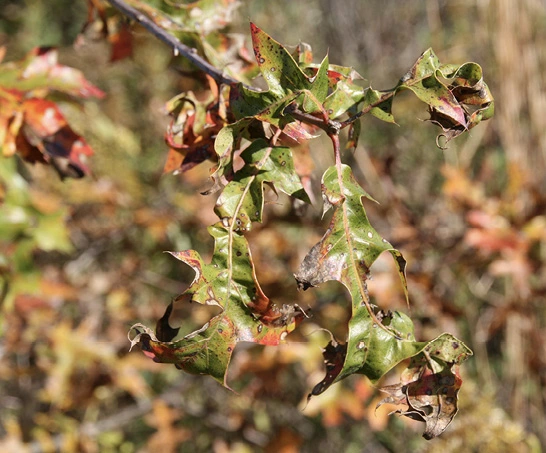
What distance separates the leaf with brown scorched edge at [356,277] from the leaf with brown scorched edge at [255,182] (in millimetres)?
46

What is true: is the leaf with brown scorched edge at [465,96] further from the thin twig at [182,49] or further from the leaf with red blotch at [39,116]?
the leaf with red blotch at [39,116]

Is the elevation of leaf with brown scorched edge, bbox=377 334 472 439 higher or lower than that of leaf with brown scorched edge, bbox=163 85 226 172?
lower

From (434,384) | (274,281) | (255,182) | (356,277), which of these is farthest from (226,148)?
(274,281)

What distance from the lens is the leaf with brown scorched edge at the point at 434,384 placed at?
46cm

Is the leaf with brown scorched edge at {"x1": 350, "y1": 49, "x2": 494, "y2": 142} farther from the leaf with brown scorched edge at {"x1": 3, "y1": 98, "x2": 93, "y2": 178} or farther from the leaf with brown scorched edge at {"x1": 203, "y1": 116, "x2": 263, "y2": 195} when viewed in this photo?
the leaf with brown scorched edge at {"x1": 3, "y1": 98, "x2": 93, "y2": 178}

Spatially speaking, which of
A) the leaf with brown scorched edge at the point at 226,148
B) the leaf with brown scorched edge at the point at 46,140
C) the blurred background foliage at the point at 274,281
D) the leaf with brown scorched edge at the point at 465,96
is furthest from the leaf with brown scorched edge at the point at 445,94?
the blurred background foliage at the point at 274,281

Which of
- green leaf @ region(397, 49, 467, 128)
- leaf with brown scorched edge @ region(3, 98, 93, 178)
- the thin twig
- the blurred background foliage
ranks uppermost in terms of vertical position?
green leaf @ region(397, 49, 467, 128)

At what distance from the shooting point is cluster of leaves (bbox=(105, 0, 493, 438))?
1.48 feet

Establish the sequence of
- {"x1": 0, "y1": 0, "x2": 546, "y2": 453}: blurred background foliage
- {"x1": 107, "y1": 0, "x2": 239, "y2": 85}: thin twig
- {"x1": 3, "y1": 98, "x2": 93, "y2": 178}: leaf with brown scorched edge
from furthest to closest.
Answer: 1. {"x1": 0, "y1": 0, "x2": 546, "y2": 453}: blurred background foliage
2. {"x1": 3, "y1": 98, "x2": 93, "y2": 178}: leaf with brown scorched edge
3. {"x1": 107, "y1": 0, "x2": 239, "y2": 85}: thin twig

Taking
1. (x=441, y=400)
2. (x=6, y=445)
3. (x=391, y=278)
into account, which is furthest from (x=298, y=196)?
(x=6, y=445)

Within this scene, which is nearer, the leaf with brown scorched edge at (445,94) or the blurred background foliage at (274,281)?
the leaf with brown scorched edge at (445,94)

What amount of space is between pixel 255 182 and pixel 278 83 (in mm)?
84

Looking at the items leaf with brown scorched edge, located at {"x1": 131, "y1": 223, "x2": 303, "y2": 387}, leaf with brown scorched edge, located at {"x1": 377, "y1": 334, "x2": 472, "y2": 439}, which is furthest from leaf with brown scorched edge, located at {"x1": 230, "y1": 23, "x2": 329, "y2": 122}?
leaf with brown scorched edge, located at {"x1": 377, "y1": 334, "x2": 472, "y2": 439}

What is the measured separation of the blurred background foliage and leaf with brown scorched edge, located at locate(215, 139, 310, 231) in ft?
2.15
